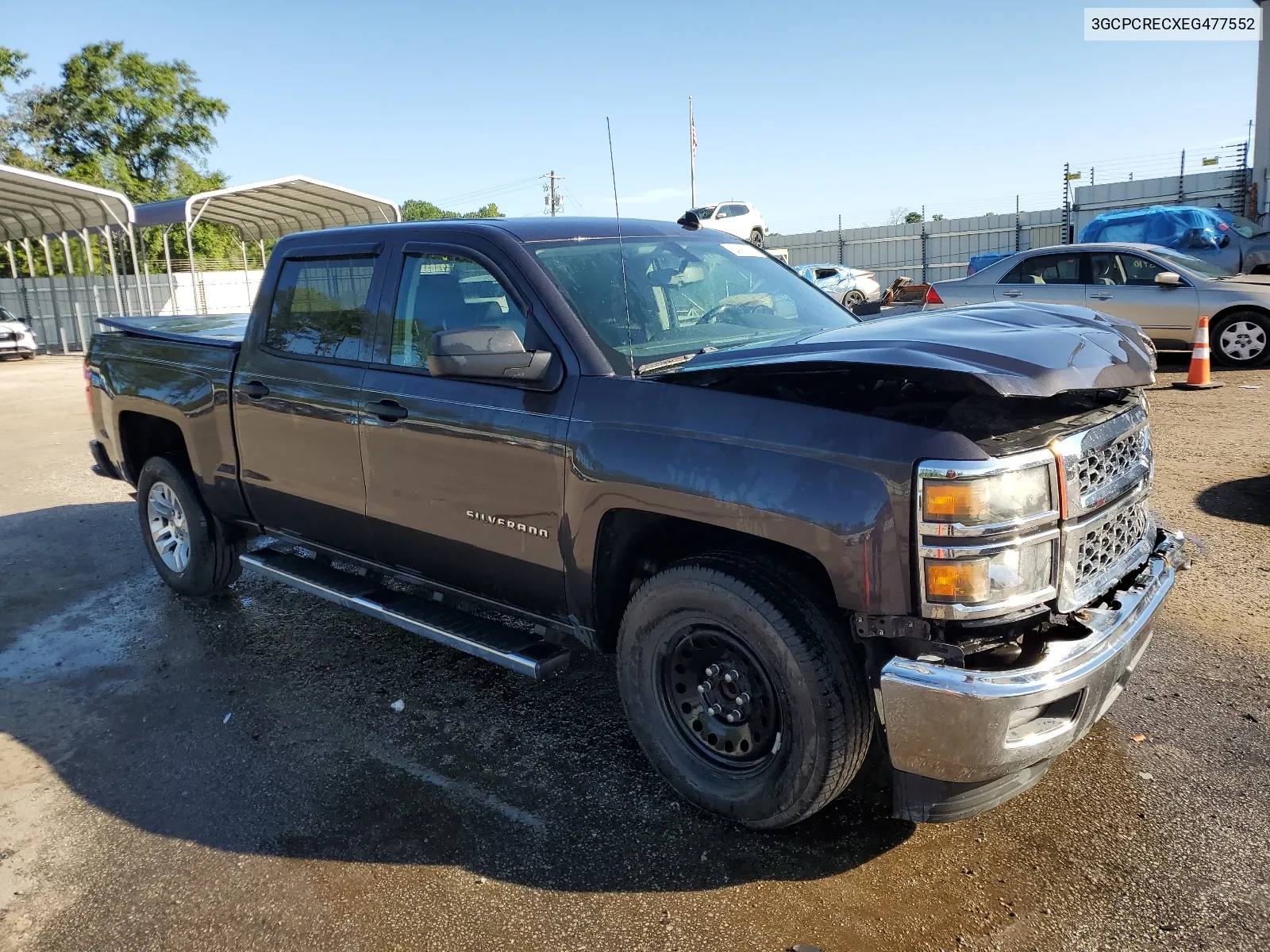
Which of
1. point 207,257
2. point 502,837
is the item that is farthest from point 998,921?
point 207,257

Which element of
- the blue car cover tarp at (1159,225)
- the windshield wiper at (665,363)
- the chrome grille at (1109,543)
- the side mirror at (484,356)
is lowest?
the chrome grille at (1109,543)

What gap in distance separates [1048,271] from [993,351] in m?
9.92

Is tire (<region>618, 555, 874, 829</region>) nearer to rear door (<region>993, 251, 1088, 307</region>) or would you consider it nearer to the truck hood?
the truck hood

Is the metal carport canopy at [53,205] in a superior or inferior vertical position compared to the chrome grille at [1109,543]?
superior

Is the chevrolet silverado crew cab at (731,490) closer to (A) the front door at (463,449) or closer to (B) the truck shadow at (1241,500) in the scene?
(A) the front door at (463,449)

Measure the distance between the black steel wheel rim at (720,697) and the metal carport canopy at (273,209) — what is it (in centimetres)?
2118

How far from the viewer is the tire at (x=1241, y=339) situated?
10.8 metres

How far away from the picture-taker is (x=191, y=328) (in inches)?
219

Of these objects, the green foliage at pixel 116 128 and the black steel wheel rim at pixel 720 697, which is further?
the green foliage at pixel 116 128

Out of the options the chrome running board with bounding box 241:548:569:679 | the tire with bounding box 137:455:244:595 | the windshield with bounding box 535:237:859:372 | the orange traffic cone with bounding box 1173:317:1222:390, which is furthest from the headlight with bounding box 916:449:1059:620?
the orange traffic cone with bounding box 1173:317:1222:390

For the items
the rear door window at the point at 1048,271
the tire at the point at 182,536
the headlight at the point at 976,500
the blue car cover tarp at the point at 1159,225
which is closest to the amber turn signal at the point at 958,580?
the headlight at the point at 976,500

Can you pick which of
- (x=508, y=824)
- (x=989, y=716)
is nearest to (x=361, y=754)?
(x=508, y=824)

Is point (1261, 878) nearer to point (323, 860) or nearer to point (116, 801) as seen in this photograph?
point (323, 860)

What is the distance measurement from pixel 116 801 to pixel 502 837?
1492mm
